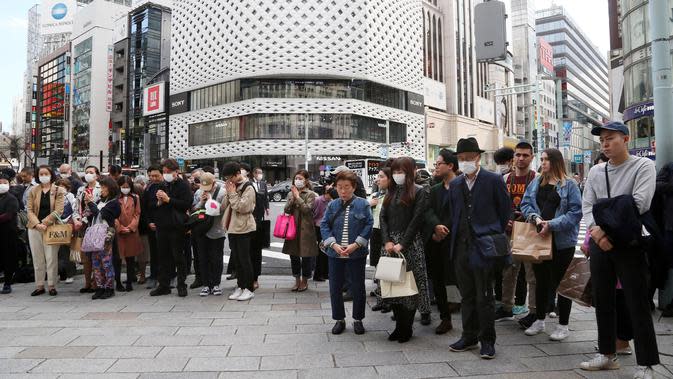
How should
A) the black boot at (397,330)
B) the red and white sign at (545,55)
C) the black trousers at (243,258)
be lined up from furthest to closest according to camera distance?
the red and white sign at (545,55), the black trousers at (243,258), the black boot at (397,330)

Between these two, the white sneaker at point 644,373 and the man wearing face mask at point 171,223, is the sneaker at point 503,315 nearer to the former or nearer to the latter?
the white sneaker at point 644,373

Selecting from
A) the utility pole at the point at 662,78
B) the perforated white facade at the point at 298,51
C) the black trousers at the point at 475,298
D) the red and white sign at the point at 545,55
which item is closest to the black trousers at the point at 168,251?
the black trousers at the point at 475,298

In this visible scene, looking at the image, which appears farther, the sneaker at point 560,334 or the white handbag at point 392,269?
the sneaker at point 560,334

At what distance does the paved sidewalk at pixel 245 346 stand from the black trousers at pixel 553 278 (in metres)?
0.29

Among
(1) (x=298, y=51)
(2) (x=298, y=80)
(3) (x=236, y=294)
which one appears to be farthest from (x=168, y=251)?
(2) (x=298, y=80)

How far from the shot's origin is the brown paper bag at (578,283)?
424 cm

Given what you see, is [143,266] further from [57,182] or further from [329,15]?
[329,15]

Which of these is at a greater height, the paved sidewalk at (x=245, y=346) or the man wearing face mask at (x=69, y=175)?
the man wearing face mask at (x=69, y=175)

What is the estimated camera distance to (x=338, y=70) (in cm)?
5419

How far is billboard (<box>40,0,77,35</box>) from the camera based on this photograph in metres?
108

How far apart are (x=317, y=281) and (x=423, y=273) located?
3751mm

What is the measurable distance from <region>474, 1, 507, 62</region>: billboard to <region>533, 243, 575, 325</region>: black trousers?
10.9ft

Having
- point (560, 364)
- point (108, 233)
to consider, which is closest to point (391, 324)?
point (560, 364)

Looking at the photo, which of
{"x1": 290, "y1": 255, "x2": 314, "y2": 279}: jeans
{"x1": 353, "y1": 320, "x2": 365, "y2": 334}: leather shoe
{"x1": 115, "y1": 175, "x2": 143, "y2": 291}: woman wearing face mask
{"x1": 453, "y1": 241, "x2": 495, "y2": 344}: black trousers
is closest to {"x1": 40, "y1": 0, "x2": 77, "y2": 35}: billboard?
{"x1": 115, "y1": 175, "x2": 143, "y2": 291}: woman wearing face mask
